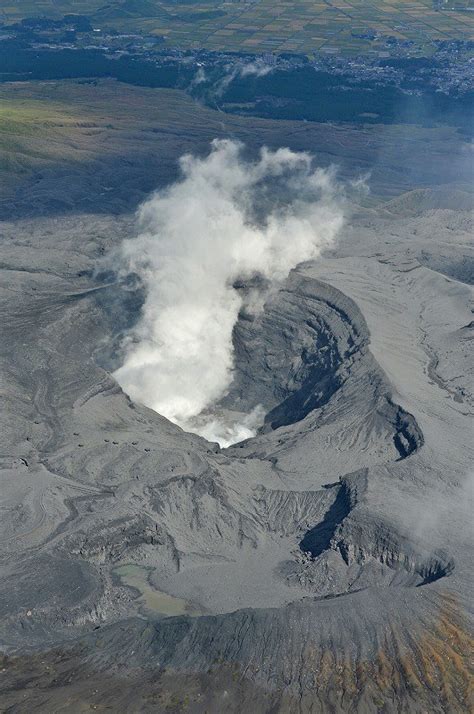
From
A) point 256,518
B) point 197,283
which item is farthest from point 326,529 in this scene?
point 197,283

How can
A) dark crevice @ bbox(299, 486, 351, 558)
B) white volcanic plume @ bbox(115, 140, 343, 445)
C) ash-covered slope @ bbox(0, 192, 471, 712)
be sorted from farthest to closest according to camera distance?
white volcanic plume @ bbox(115, 140, 343, 445) → dark crevice @ bbox(299, 486, 351, 558) → ash-covered slope @ bbox(0, 192, 471, 712)

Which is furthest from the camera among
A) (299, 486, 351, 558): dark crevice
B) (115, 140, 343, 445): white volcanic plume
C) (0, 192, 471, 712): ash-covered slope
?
(115, 140, 343, 445): white volcanic plume

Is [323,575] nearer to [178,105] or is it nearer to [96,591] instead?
[96,591]

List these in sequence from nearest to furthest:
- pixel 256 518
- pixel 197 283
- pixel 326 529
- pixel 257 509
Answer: pixel 326 529
pixel 256 518
pixel 257 509
pixel 197 283

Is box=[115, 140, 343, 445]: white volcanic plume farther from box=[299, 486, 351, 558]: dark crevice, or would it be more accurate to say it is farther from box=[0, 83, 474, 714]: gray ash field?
box=[299, 486, 351, 558]: dark crevice

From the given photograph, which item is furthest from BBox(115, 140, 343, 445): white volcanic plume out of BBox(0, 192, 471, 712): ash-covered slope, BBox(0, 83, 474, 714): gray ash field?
BBox(0, 192, 471, 712): ash-covered slope

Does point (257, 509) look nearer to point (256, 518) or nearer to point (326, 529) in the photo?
point (256, 518)
